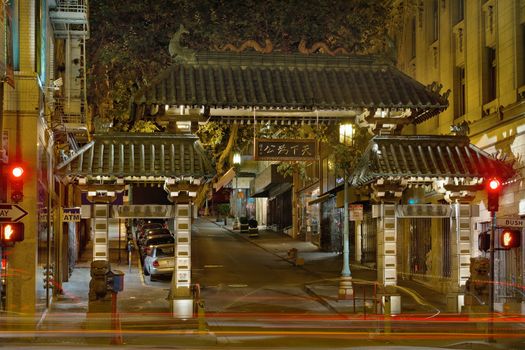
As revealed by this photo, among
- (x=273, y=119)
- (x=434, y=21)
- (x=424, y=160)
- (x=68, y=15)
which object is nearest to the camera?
(x=424, y=160)

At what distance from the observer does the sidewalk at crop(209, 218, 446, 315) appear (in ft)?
82.7

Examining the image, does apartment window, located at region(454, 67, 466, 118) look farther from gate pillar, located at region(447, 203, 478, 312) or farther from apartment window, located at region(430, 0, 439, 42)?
gate pillar, located at region(447, 203, 478, 312)

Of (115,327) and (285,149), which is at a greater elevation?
(285,149)

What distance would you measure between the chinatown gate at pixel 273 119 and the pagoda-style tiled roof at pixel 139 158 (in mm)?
24

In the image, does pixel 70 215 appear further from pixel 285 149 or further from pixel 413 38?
pixel 413 38

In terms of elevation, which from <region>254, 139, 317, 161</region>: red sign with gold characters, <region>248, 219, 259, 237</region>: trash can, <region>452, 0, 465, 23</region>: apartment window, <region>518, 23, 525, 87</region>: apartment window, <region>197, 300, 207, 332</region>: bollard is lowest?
<region>197, 300, 207, 332</region>: bollard

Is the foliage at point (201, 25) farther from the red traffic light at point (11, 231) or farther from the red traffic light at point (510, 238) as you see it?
the red traffic light at point (510, 238)

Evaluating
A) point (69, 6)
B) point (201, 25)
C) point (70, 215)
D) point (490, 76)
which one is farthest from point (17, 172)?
point (490, 76)

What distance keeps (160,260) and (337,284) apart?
25.9 ft

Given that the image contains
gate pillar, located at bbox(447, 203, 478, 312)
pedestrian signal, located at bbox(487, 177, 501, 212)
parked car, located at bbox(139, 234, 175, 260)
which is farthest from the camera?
parked car, located at bbox(139, 234, 175, 260)

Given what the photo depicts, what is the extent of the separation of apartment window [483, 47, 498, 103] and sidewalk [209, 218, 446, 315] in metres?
6.96

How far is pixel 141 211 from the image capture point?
67.7ft

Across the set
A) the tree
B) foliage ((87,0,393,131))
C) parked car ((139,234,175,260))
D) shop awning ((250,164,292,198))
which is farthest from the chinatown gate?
shop awning ((250,164,292,198))

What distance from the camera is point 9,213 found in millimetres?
19953
